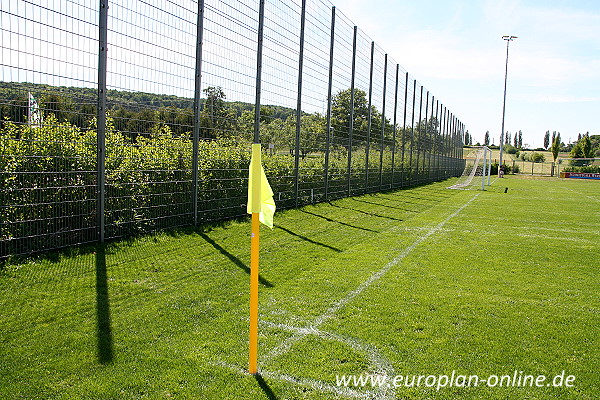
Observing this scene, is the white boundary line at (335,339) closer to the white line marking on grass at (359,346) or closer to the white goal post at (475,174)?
the white line marking on grass at (359,346)

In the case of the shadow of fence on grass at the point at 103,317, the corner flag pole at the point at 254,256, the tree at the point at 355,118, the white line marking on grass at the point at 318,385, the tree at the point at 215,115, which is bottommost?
the white line marking on grass at the point at 318,385

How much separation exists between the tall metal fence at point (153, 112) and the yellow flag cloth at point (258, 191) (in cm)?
394

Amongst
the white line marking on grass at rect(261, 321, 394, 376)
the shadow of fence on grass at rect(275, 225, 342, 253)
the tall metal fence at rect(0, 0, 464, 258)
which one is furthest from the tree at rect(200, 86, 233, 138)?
the white line marking on grass at rect(261, 321, 394, 376)

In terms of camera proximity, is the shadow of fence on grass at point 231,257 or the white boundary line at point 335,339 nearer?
the white boundary line at point 335,339

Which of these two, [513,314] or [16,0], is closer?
[513,314]

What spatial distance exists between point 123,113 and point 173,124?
3.71ft

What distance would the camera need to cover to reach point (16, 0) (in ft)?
18.4

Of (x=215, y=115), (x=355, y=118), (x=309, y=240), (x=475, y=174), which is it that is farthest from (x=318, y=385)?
(x=475, y=174)

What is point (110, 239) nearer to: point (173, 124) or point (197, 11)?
point (173, 124)

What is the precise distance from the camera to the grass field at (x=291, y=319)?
10.3ft

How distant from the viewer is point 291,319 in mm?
4305

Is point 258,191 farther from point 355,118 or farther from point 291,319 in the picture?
point 355,118

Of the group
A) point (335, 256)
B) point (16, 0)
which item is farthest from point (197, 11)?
point (335, 256)

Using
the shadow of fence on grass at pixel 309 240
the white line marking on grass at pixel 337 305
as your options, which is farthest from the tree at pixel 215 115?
the white line marking on grass at pixel 337 305
